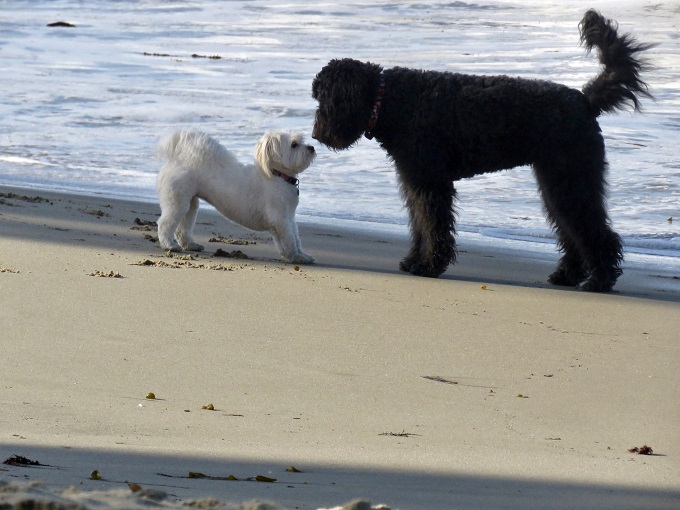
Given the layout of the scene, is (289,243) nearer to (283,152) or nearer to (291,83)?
(283,152)

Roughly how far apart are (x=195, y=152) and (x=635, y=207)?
4438mm

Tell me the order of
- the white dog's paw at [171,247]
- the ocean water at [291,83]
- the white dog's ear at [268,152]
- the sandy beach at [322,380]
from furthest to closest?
1. the ocean water at [291,83]
2. the white dog's paw at [171,247]
3. the white dog's ear at [268,152]
4. the sandy beach at [322,380]

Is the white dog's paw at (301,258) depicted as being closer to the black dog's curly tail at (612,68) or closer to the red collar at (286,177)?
the red collar at (286,177)

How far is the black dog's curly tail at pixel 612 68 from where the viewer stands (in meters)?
6.66

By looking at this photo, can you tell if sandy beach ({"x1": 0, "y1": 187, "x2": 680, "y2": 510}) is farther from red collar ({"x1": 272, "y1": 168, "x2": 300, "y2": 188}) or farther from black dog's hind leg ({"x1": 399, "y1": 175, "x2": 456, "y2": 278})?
red collar ({"x1": 272, "y1": 168, "x2": 300, "y2": 188})

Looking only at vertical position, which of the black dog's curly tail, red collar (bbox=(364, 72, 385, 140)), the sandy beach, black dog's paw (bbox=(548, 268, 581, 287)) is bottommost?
black dog's paw (bbox=(548, 268, 581, 287))

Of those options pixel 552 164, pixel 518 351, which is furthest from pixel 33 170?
pixel 518 351

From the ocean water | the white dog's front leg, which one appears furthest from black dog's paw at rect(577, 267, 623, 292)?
the white dog's front leg

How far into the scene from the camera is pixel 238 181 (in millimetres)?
6906

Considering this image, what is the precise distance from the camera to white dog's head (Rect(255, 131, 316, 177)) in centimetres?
674

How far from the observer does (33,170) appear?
35.9 feet

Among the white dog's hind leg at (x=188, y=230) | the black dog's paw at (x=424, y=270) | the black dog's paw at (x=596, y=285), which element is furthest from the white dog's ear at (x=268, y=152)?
the black dog's paw at (x=596, y=285)

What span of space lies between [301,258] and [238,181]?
25.3 inches

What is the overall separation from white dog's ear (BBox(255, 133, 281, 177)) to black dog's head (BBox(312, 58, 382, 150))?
452 millimetres
